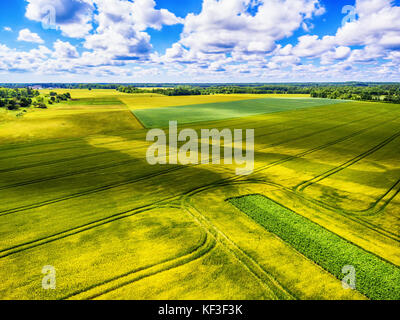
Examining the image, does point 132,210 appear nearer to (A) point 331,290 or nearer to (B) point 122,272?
(B) point 122,272

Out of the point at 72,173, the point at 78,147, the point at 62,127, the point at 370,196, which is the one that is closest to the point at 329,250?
the point at 370,196

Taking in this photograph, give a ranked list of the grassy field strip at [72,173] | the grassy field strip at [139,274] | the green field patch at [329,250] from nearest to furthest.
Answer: the grassy field strip at [139,274]
the green field patch at [329,250]
the grassy field strip at [72,173]

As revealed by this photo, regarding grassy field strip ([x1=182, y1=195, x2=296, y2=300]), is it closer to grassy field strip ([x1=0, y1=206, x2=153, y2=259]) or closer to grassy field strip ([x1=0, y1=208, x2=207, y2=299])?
grassy field strip ([x1=0, y1=208, x2=207, y2=299])

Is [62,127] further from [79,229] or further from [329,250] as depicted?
[329,250]

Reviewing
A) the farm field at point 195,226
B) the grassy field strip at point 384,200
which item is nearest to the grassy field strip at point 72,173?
the farm field at point 195,226

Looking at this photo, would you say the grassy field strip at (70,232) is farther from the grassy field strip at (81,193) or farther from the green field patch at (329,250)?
the green field patch at (329,250)

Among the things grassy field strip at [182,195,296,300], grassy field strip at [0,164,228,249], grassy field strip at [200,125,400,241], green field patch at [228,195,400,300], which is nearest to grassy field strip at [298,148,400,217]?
grassy field strip at [200,125,400,241]
